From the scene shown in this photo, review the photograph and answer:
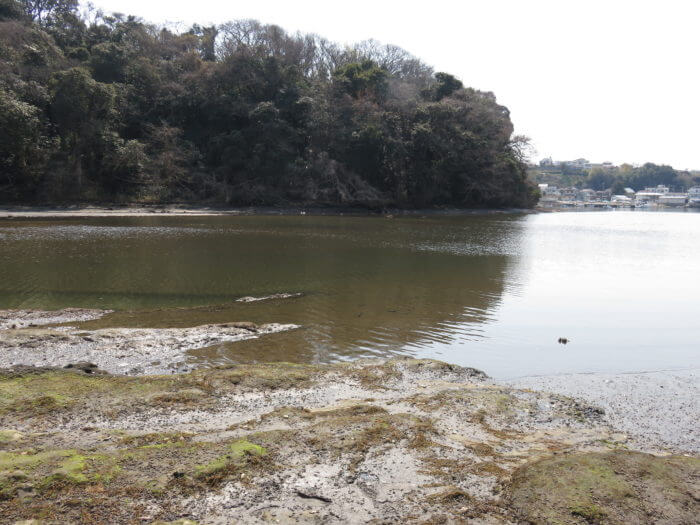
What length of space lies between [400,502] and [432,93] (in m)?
64.6

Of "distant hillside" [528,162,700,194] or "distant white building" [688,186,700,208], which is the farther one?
"distant hillside" [528,162,700,194]

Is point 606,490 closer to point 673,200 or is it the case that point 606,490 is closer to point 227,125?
point 227,125

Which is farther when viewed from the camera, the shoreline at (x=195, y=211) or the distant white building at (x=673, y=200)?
the distant white building at (x=673, y=200)

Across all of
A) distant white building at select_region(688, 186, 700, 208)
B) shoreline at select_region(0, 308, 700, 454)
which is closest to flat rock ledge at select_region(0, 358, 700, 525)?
shoreline at select_region(0, 308, 700, 454)

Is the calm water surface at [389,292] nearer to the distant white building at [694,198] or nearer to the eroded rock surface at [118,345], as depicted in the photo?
the eroded rock surface at [118,345]

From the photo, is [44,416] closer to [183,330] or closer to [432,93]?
[183,330]

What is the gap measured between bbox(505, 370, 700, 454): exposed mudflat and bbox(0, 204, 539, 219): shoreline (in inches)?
1588

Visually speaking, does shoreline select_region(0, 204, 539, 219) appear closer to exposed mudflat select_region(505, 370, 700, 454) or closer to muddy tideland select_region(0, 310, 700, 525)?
muddy tideland select_region(0, 310, 700, 525)

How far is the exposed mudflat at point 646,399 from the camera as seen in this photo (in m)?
6.23

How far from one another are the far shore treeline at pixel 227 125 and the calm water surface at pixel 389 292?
18301mm

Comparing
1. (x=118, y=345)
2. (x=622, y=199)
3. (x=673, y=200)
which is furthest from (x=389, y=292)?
(x=673, y=200)

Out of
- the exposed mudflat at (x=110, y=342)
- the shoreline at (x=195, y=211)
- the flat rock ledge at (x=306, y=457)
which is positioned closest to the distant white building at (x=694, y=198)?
the shoreline at (x=195, y=211)

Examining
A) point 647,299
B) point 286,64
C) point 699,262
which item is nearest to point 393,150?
point 286,64

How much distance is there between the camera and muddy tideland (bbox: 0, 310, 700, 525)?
3.94 metres
